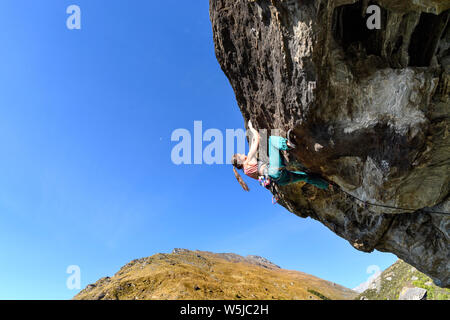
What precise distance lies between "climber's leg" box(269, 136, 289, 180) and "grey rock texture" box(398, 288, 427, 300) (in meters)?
19.7

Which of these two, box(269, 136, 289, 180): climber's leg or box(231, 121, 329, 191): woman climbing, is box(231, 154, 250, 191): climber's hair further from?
box(269, 136, 289, 180): climber's leg

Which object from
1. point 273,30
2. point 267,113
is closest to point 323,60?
point 273,30

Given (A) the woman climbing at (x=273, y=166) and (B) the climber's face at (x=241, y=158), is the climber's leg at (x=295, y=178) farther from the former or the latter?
(B) the climber's face at (x=241, y=158)

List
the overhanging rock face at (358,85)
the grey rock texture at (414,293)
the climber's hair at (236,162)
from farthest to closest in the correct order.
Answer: the grey rock texture at (414,293) < the climber's hair at (236,162) < the overhanging rock face at (358,85)

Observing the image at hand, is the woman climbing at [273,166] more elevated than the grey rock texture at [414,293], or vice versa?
the woman climbing at [273,166]

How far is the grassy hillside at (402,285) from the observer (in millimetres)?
17062

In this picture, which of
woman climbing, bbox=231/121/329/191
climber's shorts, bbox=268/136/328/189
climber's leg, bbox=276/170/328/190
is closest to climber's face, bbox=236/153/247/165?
woman climbing, bbox=231/121/329/191

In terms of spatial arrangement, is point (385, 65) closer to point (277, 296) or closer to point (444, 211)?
point (444, 211)

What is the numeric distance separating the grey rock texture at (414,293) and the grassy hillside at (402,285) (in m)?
0.29

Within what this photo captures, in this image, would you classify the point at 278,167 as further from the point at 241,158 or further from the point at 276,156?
the point at 241,158

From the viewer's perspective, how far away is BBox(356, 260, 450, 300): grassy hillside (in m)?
17.1

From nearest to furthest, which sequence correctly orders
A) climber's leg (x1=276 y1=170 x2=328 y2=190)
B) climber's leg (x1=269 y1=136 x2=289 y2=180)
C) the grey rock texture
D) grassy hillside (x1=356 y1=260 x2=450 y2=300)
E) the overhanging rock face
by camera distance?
the overhanging rock face → climber's leg (x1=269 y1=136 x2=289 y2=180) → climber's leg (x1=276 y1=170 x2=328 y2=190) → grassy hillside (x1=356 y1=260 x2=450 y2=300) → the grey rock texture

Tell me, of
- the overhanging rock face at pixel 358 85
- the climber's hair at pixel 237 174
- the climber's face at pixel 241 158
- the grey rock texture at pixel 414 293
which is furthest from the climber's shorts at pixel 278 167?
the grey rock texture at pixel 414 293

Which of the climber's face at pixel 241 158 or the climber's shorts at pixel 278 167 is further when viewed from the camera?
the climber's face at pixel 241 158
